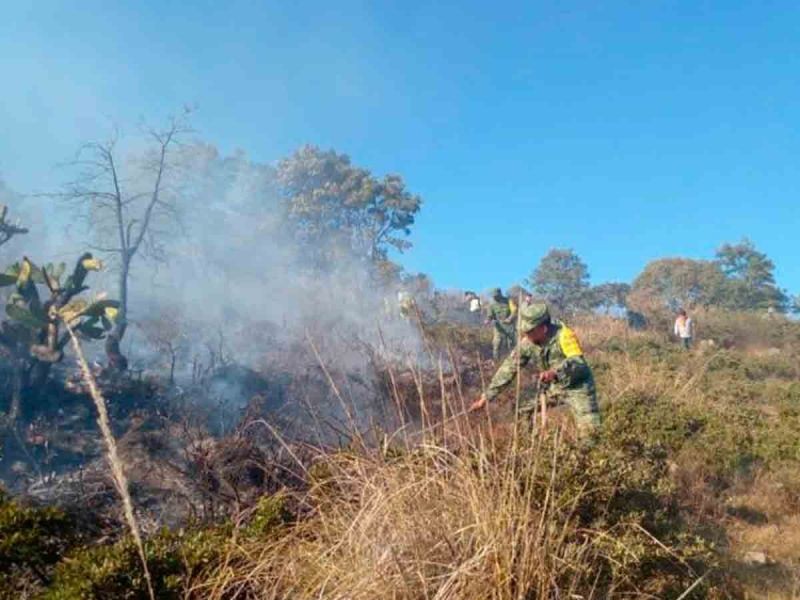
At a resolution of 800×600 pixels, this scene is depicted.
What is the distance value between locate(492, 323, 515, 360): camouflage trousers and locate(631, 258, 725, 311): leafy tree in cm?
2606

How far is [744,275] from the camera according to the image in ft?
142

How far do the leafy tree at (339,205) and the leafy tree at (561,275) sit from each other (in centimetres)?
1191

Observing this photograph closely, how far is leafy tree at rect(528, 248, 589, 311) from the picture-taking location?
131 ft

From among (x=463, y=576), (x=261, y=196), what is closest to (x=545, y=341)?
(x=463, y=576)

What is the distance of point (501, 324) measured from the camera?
48.4ft

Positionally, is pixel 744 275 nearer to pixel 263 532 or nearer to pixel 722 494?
pixel 722 494

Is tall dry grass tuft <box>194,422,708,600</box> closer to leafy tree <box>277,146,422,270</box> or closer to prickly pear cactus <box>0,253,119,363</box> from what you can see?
prickly pear cactus <box>0,253,119,363</box>

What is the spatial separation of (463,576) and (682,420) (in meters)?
5.59

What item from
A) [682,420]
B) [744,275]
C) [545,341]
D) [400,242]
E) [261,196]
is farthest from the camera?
[744,275]

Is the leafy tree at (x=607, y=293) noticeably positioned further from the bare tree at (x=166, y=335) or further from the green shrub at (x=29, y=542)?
the green shrub at (x=29, y=542)

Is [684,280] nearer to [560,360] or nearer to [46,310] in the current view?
[46,310]

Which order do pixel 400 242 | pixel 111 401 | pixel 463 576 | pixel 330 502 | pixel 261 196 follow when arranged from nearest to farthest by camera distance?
1. pixel 463 576
2. pixel 330 502
3. pixel 111 401
4. pixel 261 196
5. pixel 400 242

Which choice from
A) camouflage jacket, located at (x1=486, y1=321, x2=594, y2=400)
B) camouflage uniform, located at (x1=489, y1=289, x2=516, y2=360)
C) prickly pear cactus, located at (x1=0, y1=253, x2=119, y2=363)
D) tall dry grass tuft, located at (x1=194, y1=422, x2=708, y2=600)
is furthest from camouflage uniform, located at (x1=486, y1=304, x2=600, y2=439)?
camouflage uniform, located at (x1=489, y1=289, x2=516, y2=360)

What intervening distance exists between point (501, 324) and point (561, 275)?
91.8 ft
